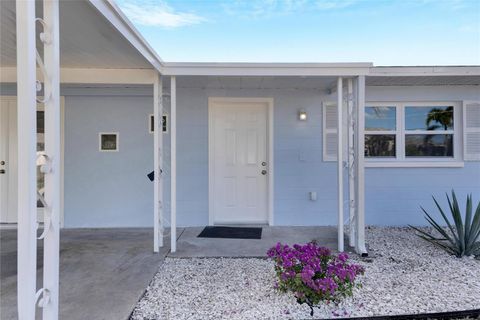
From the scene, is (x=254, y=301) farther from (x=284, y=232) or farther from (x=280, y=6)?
(x=280, y=6)

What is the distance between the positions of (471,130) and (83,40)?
237 inches

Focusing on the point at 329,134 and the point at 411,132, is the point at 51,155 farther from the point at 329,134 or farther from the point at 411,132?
the point at 411,132

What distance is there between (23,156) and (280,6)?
6657mm

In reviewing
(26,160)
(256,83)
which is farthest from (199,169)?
(26,160)

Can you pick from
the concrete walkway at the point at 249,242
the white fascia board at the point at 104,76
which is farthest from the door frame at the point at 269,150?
the white fascia board at the point at 104,76

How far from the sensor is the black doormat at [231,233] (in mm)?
4648

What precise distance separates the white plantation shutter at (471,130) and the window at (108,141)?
600 centimetres

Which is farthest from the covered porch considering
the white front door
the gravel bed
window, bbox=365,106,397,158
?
window, bbox=365,106,397,158

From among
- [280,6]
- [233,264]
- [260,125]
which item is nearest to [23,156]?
[233,264]

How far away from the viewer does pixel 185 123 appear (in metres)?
5.22

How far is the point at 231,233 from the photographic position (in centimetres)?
480

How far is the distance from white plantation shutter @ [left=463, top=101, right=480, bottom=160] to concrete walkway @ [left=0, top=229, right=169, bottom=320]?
17.2ft

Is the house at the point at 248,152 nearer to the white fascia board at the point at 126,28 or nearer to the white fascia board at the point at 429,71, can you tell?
the white fascia board at the point at 429,71

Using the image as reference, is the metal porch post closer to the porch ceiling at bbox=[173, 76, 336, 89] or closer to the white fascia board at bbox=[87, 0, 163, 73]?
the white fascia board at bbox=[87, 0, 163, 73]
